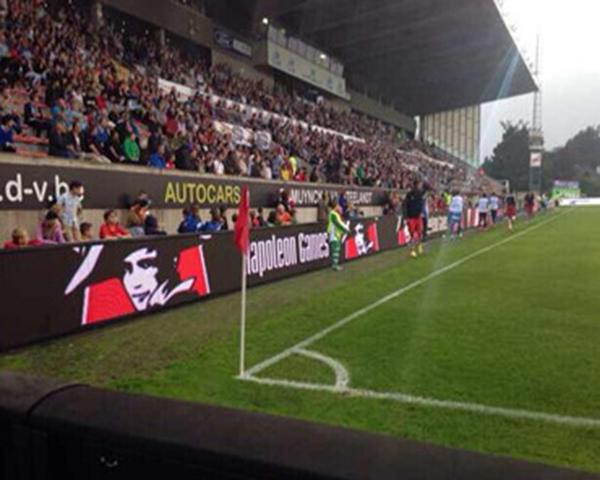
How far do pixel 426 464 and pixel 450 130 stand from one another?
282ft

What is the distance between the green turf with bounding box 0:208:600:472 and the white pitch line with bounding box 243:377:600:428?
111 millimetres

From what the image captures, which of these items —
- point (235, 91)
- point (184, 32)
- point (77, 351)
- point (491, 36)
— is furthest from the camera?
point (491, 36)

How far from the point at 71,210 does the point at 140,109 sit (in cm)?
712

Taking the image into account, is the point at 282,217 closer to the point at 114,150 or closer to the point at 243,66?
the point at 114,150

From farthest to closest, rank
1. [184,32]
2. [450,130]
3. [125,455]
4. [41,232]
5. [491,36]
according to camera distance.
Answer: [450,130], [491,36], [184,32], [41,232], [125,455]

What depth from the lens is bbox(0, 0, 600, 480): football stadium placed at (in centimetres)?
193

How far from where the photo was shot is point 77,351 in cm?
730

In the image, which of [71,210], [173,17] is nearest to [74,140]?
[71,210]

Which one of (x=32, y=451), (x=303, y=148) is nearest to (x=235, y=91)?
(x=303, y=148)

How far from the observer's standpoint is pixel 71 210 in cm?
1157

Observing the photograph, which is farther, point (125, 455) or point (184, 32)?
point (184, 32)

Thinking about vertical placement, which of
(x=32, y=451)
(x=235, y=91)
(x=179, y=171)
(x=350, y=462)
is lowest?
(x=32, y=451)

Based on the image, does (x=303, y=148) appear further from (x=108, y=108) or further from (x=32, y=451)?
(x=32, y=451)

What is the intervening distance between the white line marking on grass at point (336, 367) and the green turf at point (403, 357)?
0.32 ft
